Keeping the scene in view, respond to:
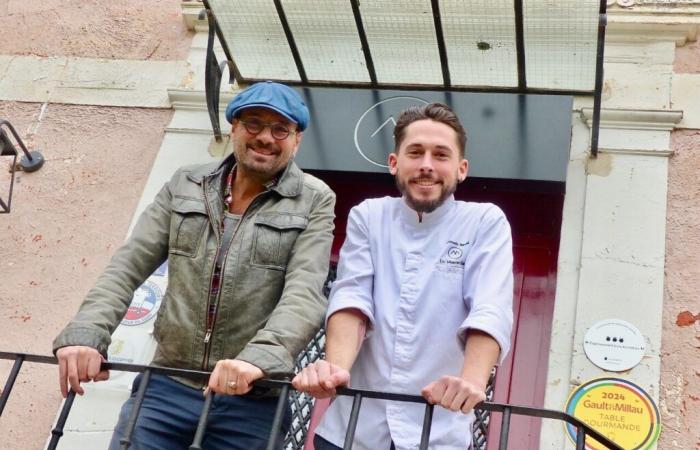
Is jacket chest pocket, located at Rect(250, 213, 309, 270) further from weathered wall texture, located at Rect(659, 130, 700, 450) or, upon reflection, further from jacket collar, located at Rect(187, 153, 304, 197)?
weathered wall texture, located at Rect(659, 130, 700, 450)

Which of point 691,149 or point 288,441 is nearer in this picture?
point 288,441

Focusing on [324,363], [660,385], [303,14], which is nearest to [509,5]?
[303,14]

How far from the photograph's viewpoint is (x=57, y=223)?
214 inches

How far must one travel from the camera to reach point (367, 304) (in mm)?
2811

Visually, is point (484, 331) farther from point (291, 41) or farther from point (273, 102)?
point (291, 41)

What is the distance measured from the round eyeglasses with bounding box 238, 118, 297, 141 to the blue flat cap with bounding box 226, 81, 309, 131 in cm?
4

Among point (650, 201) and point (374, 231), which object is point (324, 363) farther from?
point (650, 201)

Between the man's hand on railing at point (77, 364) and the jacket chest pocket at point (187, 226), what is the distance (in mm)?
461

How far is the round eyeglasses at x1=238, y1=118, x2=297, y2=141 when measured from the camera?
316 centimetres

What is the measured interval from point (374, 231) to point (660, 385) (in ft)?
6.62

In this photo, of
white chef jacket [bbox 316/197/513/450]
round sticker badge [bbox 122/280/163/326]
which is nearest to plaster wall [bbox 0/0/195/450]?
round sticker badge [bbox 122/280/163/326]

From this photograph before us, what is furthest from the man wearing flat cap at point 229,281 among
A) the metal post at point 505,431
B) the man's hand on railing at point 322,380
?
the metal post at point 505,431

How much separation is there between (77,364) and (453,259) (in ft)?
3.93

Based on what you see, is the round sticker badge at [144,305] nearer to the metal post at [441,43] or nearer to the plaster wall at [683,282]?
the metal post at [441,43]
